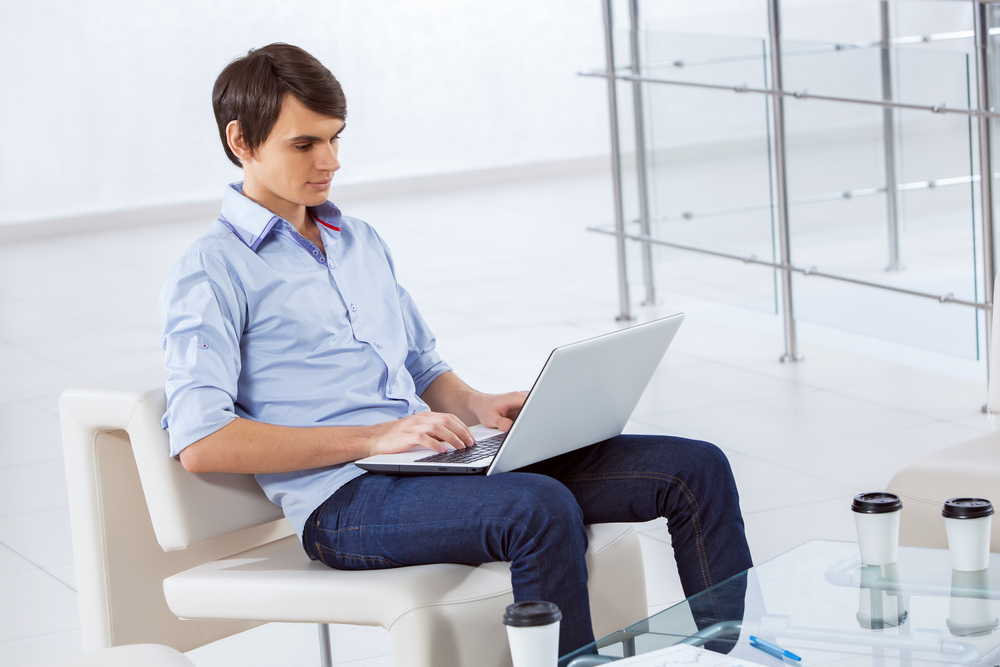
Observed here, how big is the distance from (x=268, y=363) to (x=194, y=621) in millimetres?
451

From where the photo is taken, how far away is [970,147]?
3.48 m

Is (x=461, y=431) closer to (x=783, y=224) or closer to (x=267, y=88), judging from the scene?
(x=267, y=88)

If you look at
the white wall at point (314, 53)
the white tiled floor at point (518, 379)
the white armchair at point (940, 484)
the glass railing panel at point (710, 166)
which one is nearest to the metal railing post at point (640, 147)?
the glass railing panel at point (710, 166)

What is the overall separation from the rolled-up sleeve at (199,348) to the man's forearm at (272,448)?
0.02m

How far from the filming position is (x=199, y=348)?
63.8 inches

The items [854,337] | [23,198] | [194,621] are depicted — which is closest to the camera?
[194,621]

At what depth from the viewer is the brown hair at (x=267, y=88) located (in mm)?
1734

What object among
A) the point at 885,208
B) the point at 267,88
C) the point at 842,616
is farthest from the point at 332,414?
the point at 885,208

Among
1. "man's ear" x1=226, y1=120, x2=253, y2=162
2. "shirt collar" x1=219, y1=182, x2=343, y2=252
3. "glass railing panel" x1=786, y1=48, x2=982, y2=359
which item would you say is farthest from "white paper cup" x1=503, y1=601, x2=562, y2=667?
"glass railing panel" x1=786, y1=48, x2=982, y2=359

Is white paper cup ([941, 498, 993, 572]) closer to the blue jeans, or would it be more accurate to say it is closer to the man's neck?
the blue jeans

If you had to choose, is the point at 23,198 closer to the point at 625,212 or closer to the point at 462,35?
the point at 462,35

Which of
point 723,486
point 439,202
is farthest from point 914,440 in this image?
point 439,202

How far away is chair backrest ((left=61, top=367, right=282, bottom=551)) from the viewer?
1.67m

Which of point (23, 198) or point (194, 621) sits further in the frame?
point (23, 198)
